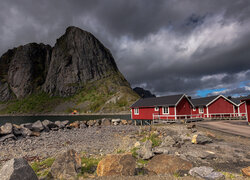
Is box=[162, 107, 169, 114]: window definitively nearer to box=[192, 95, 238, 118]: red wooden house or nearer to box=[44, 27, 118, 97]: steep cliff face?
box=[192, 95, 238, 118]: red wooden house

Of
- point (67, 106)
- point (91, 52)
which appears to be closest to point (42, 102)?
point (67, 106)

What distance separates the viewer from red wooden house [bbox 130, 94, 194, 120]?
1296 inches

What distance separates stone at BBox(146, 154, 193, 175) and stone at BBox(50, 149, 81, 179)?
3542 mm

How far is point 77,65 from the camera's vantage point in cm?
17650

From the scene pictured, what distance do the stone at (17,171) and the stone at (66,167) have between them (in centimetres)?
134

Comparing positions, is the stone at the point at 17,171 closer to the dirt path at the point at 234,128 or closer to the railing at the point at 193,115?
the dirt path at the point at 234,128

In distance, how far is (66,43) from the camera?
651ft

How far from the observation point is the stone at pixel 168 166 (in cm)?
719

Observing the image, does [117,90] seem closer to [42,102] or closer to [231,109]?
[42,102]

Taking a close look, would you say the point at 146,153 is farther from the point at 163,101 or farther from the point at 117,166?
the point at 163,101

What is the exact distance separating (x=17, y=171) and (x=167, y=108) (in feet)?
104

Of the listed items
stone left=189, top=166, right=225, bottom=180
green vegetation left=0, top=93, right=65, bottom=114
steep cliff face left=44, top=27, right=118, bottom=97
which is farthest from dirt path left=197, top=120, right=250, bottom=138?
green vegetation left=0, top=93, right=65, bottom=114

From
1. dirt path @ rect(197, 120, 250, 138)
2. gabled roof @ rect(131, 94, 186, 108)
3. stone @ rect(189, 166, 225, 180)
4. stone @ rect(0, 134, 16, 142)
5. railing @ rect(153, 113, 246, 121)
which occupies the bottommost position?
stone @ rect(0, 134, 16, 142)

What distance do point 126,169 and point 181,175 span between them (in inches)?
93.1
